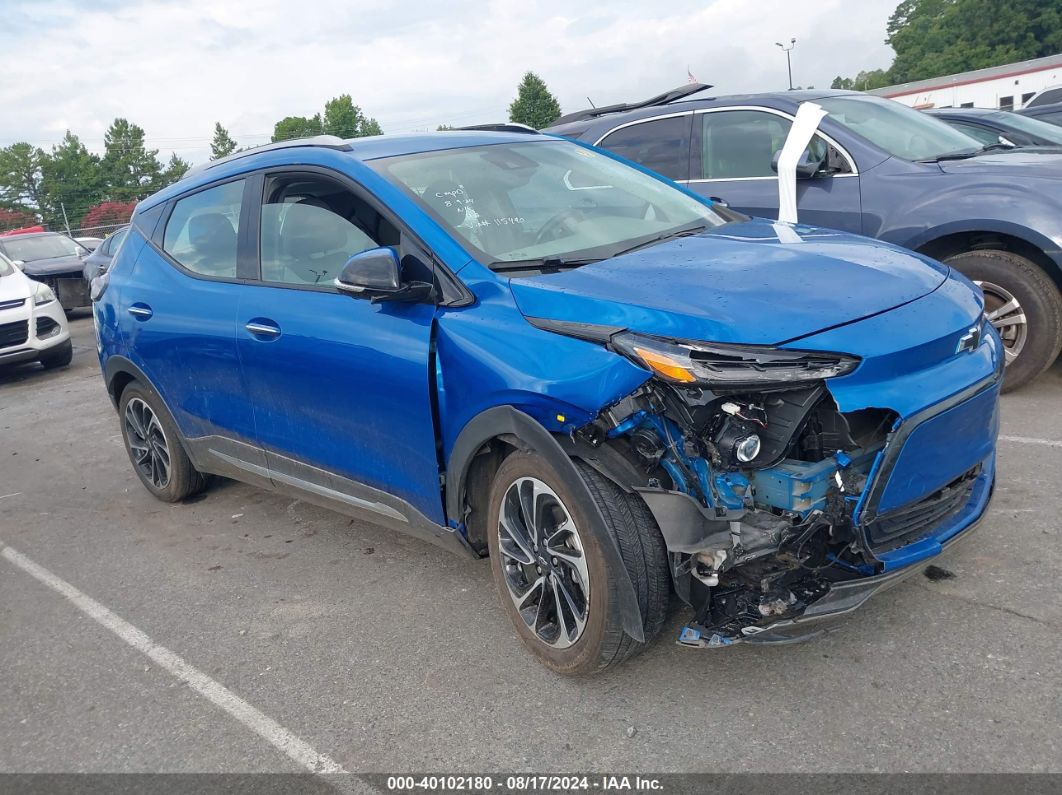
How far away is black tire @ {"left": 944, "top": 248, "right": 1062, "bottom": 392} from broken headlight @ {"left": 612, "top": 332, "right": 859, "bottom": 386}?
10.3ft

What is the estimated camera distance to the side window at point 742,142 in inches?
248

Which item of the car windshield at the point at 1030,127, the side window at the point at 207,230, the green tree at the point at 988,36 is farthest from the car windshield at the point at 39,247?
the green tree at the point at 988,36

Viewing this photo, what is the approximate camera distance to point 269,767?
9.36ft

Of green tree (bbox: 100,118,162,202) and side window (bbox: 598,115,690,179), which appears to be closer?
side window (bbox: 598,115,690,179)

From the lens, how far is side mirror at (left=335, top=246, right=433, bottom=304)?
3244 mm

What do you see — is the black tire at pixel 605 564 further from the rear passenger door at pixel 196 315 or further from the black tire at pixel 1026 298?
the black tire at pixel 1026 298

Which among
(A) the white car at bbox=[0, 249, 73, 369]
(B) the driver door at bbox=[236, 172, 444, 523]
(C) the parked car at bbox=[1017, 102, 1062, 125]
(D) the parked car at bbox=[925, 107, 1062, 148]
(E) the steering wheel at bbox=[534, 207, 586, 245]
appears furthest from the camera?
(C) the parked car at bbox=[1017, 102, 1062, 125]

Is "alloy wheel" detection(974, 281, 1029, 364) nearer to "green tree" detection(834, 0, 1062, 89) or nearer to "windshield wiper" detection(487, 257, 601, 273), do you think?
"windshield wiper" detection(487, 257, 601, 273)

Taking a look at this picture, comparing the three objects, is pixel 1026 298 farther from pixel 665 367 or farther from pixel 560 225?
pixel 665 367

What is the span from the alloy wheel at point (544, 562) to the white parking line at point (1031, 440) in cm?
297

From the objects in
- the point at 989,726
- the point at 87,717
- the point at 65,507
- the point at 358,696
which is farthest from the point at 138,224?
the point at 989,726

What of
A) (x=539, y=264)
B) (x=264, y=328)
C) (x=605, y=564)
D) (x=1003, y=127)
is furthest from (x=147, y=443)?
(x=1003, y=127)

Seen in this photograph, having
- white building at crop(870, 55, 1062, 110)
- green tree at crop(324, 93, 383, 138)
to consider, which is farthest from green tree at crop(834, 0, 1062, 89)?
green tree at crop(324, 93, 383, 138)

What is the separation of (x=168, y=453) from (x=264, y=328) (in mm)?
1621
